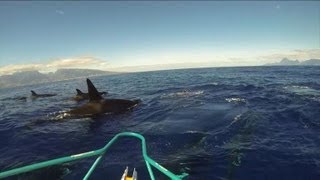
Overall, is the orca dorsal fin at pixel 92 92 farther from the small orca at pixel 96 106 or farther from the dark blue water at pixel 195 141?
the dark blue water at pixel 195 141

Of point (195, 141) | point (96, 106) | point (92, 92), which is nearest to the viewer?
point (195, 141)

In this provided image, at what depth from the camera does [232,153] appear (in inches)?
490

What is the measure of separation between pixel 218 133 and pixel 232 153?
8.68ft

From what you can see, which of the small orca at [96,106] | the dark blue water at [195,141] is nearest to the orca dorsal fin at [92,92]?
the small orca at [96,106]

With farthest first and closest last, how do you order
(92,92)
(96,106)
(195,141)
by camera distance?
(96,106) < (92,92) < (195,141)

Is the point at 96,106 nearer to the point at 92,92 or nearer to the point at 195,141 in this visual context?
the point at 92,92

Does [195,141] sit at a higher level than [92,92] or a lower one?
lower

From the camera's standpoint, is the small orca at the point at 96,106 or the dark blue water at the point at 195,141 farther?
the small orca at the point at 96,106

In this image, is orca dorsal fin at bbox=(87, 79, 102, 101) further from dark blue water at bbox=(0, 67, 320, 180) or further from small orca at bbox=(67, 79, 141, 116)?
dark blue water at bbox=(0, 67, 320, 180)

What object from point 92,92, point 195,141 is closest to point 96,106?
point 92,92

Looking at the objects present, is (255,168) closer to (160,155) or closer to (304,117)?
(160,155)

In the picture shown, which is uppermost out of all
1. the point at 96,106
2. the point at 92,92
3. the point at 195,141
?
the point at 92,92

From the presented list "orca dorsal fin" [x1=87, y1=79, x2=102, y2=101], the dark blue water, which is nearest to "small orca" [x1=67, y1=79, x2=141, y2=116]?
"orca dorsal fin" [x1=87, y1=79, x2=102, y2=101]

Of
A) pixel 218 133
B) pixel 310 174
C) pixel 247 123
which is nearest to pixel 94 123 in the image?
pixel 218 133
